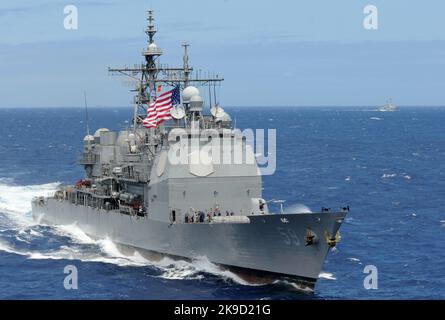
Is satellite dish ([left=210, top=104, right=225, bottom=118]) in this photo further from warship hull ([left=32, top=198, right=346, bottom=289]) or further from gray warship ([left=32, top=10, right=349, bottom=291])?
warship hull ([left=32, top=198, right=346, bottom=289])

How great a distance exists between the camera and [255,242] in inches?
1321

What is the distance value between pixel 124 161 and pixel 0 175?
1353 inches

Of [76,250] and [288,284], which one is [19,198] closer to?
[76,250]

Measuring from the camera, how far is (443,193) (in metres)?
62.8

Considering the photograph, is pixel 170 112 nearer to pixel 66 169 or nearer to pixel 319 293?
pixel 319 293

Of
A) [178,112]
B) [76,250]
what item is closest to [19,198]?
[76,250]

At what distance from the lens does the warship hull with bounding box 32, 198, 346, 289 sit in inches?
1249

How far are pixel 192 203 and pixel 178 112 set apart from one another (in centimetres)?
525

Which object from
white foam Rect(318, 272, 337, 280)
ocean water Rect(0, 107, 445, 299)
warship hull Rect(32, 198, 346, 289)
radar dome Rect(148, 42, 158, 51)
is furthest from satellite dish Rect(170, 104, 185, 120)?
white foam Rect(318, 272, 337, 280)

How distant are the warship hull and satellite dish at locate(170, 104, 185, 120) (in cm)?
529

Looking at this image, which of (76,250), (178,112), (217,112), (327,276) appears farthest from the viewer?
(76,250)

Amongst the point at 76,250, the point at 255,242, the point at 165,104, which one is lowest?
the point at 76,250

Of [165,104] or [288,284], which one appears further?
[165,104]
